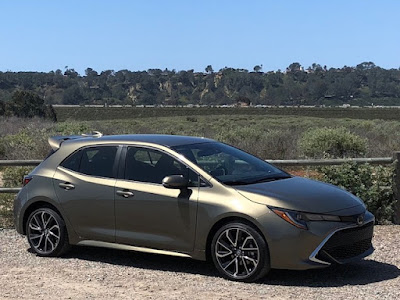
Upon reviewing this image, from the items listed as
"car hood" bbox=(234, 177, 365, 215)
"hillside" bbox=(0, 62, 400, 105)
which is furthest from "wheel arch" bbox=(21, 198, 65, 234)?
"hillside" bbox=(0, 62, 400, 105)

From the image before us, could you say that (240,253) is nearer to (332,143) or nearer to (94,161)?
(94,161)

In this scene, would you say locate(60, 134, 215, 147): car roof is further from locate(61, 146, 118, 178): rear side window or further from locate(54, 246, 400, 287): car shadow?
locate(54, 246, 400, 287): car shadow

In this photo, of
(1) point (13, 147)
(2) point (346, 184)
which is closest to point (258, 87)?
(1) point (13, 147)

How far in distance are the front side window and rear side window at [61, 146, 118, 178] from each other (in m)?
0.24

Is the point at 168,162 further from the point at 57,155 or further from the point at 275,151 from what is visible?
the point at 275,151

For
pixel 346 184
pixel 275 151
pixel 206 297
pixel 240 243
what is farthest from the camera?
pixel 275 151

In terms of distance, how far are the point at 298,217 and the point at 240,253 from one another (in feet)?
2.30

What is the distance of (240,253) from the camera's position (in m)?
6.78

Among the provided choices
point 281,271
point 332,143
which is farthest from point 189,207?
point 332,143

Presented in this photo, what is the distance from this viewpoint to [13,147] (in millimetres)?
22984

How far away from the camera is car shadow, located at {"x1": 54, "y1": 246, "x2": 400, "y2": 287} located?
6.83 m

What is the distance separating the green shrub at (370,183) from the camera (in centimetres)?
1012

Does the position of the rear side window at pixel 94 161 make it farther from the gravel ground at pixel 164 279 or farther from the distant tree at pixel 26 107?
the distant tree at pixel 26 107

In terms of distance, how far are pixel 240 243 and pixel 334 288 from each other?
1.02m
